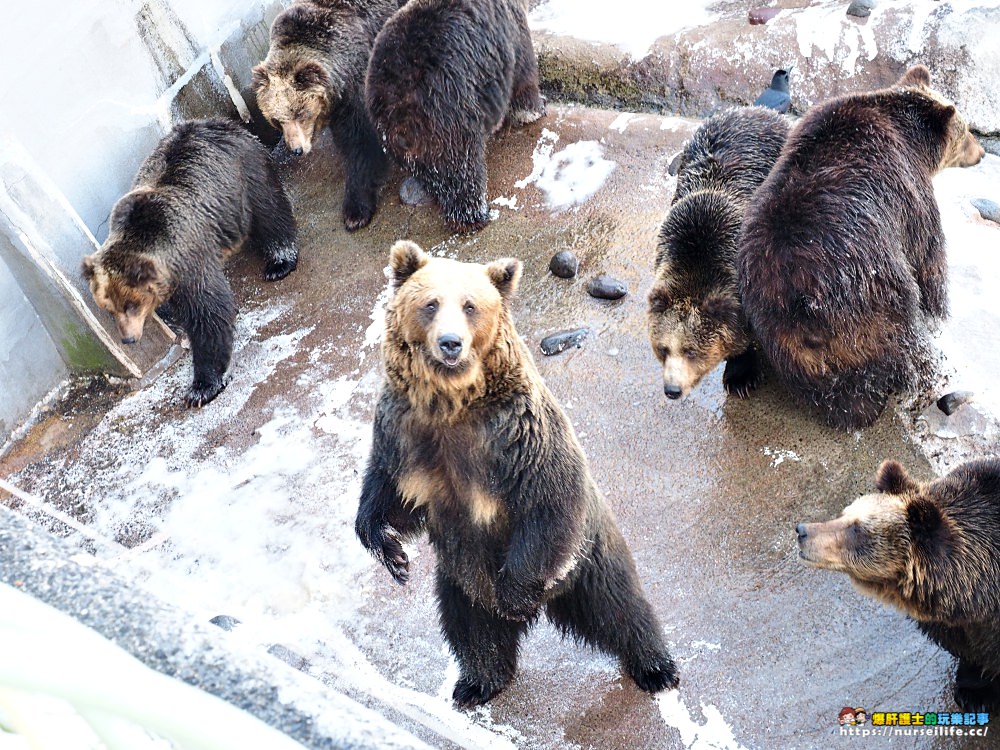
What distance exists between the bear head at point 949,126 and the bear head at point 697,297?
1.23 m

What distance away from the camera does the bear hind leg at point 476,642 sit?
411 cm

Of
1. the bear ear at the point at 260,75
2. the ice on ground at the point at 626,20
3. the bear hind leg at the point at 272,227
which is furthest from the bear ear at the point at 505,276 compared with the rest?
the ice on ground at the point at 626,20

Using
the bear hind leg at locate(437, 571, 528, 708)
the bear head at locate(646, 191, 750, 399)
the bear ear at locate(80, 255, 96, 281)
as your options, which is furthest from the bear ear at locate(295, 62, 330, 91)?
the bear hind leg at locate(437, 571, 528, 708)

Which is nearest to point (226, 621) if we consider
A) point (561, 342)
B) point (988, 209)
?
point (561, 342)

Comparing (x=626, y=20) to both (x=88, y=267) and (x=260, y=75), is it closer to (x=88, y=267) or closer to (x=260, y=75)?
(x=260, y=75)

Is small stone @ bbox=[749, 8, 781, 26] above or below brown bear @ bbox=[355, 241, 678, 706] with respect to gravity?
below

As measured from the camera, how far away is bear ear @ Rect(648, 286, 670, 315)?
5.53 metres

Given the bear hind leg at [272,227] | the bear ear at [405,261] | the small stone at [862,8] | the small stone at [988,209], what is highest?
the bear ear at [405,261]

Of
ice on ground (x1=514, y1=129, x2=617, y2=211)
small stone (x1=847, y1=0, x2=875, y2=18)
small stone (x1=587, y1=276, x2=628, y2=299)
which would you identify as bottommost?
small stone (x1=847, y1=0, x2=875, y2=18)

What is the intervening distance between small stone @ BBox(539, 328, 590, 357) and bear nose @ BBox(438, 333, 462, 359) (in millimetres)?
2927

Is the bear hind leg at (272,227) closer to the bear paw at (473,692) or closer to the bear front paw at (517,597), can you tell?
the bear paw at (473,692)

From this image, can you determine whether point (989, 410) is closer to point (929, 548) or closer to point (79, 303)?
point (929, 548)

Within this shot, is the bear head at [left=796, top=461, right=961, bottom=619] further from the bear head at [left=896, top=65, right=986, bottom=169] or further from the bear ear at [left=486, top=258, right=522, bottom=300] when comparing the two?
the bear head at [left=896, top=65, right=986, bottom=169]

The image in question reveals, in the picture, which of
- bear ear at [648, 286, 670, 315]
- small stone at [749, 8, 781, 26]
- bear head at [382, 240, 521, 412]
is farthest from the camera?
small stone at [749, 8, 781, 26]
